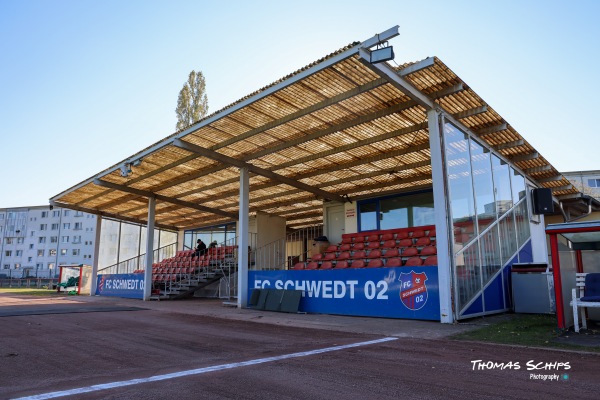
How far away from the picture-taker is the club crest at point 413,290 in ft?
28.9

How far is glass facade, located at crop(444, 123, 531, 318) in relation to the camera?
Result: 8867mm

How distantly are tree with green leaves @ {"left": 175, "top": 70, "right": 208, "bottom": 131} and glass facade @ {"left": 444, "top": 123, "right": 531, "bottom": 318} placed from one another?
88.7 feet

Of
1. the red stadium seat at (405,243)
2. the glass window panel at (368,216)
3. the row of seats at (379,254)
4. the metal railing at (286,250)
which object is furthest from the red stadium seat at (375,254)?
the metal railing at (286,250)

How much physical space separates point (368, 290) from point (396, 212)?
20.7 feet

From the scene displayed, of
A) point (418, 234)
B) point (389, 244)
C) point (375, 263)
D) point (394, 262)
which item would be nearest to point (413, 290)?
point (394, 262)

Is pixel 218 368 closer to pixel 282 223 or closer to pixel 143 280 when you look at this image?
pixel 143 280

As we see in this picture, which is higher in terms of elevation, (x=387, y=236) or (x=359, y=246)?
(x=387, y=236)

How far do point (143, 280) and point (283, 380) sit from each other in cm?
1538

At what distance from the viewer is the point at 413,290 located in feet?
29.4

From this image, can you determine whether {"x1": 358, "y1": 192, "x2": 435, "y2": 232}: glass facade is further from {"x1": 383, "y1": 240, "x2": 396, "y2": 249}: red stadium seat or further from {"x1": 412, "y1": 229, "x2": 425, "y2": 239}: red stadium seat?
{"x1": 383, "y1": 240, "x2": 396, "y2": 249}: red stadium seat

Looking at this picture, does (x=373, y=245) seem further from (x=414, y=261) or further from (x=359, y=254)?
(x=414, y=261)

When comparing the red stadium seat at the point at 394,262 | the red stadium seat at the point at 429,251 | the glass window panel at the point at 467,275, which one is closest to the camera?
the glass window panel at the point at 467,275

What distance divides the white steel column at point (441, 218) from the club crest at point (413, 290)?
473 mm

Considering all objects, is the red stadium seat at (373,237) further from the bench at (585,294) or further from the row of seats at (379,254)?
the bench at (585,294)
